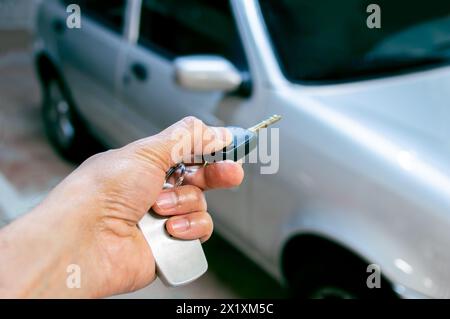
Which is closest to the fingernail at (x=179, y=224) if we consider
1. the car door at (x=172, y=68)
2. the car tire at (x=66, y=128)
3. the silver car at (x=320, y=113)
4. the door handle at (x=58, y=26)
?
the silver car at (x=320, y=113)

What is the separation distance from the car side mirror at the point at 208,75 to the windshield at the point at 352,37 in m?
0.16

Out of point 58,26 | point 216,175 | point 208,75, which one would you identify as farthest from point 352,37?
point 58,26

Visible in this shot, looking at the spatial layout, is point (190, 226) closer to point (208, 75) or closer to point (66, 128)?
point (208, 75)

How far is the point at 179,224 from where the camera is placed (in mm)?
1054

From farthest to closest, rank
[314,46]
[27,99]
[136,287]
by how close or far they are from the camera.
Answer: [27,99] < [314,46] < [136,287]

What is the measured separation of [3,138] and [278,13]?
2050 mm

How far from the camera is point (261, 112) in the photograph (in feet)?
5.65

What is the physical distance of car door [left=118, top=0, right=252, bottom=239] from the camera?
6.09 ft

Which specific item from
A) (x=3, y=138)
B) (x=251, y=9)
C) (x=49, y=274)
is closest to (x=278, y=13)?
(x=251, y=9)

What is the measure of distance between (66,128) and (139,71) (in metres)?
0.92

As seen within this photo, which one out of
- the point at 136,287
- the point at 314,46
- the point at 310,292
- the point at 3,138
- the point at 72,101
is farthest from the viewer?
the point at 3,138

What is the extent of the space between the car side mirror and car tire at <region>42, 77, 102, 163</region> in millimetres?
1145

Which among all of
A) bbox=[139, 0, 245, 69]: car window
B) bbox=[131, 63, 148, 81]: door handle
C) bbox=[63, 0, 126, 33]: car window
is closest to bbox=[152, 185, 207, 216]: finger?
bbox=[139, 0, 245, 69]: car window
